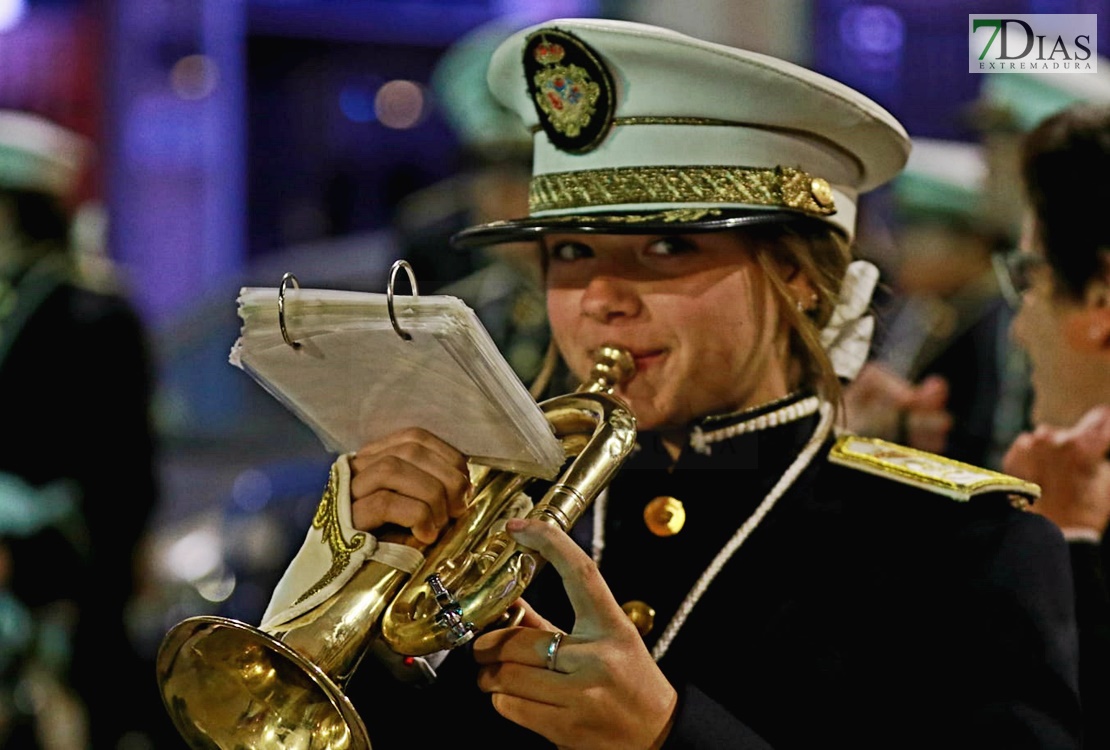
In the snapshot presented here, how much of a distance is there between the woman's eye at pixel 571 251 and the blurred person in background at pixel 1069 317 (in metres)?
0.82

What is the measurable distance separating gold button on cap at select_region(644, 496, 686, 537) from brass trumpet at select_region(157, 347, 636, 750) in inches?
7.8

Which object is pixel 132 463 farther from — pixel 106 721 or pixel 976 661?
pixel 976 661

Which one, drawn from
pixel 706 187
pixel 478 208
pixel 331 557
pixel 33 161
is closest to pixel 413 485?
pixel 331 557

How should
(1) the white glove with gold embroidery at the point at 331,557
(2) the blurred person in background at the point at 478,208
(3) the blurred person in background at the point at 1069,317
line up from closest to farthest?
1. (1) the white glove with gold embroidery at the point at 331,557
2. (3) the blurred person in background at the point at 1069,317
3. (2) the blurred person in background at the point at 478,208

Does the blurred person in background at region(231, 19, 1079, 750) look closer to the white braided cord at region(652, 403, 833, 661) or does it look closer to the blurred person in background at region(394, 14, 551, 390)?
the white braided cord at region(652, 403, 833, 661)

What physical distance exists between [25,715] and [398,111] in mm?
5544

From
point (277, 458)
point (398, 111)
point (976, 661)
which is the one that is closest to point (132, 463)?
point (277, 458)

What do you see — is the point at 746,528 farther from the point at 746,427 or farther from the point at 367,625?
the point at 367,625

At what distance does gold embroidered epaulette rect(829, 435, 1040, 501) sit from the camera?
1.64m

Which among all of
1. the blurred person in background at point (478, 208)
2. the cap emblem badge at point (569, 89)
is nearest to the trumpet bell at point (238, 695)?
the cap emblem badge at point (569, 89)

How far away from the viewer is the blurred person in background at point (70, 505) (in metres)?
3.83

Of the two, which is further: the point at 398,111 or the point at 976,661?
the point at 398,111

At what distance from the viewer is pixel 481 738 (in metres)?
1.68

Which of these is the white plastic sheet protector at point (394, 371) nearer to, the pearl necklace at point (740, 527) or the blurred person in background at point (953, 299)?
the pearl necklace at point (740, 527)
